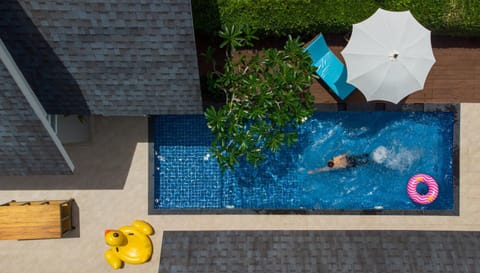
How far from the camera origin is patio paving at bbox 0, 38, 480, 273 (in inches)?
561

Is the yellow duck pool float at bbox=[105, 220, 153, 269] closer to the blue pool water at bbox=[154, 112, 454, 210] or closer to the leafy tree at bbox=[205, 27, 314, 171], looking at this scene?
the blue pool water at bbox=[154, 112, 454, 210]

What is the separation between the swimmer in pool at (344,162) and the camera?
1433 centimetres

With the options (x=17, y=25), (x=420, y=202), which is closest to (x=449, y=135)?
(x=420, y=202)

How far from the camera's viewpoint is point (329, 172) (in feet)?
47.3

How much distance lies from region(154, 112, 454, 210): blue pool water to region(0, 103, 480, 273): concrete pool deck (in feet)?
1.71

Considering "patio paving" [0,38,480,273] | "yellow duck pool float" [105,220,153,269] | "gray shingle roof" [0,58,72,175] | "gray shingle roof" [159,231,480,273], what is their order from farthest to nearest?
"patio paving" [0,38,480,273] → "yellow duck pool float" [105,220,153,269] → "gray shingle roof" [159,231,480,273] → "gray shingle roof" [0,58,72,175]

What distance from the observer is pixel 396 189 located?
14.5 metres

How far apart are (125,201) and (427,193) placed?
12032 millimetres

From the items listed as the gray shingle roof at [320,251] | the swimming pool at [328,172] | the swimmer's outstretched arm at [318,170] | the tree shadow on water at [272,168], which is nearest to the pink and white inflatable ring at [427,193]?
the swimming pool at [328,172]

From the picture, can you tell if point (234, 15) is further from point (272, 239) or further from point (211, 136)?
point (272, 239)

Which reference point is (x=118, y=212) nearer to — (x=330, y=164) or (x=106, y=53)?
(x=106, y=53)

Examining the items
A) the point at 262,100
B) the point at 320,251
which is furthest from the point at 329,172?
the point at 262,100

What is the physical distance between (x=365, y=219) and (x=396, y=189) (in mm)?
1750

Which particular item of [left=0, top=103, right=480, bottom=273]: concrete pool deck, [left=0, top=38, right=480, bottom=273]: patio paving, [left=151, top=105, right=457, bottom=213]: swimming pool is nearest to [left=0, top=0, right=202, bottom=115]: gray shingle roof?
[left=0, top=38, right=480, bottom=273]: patio paving
